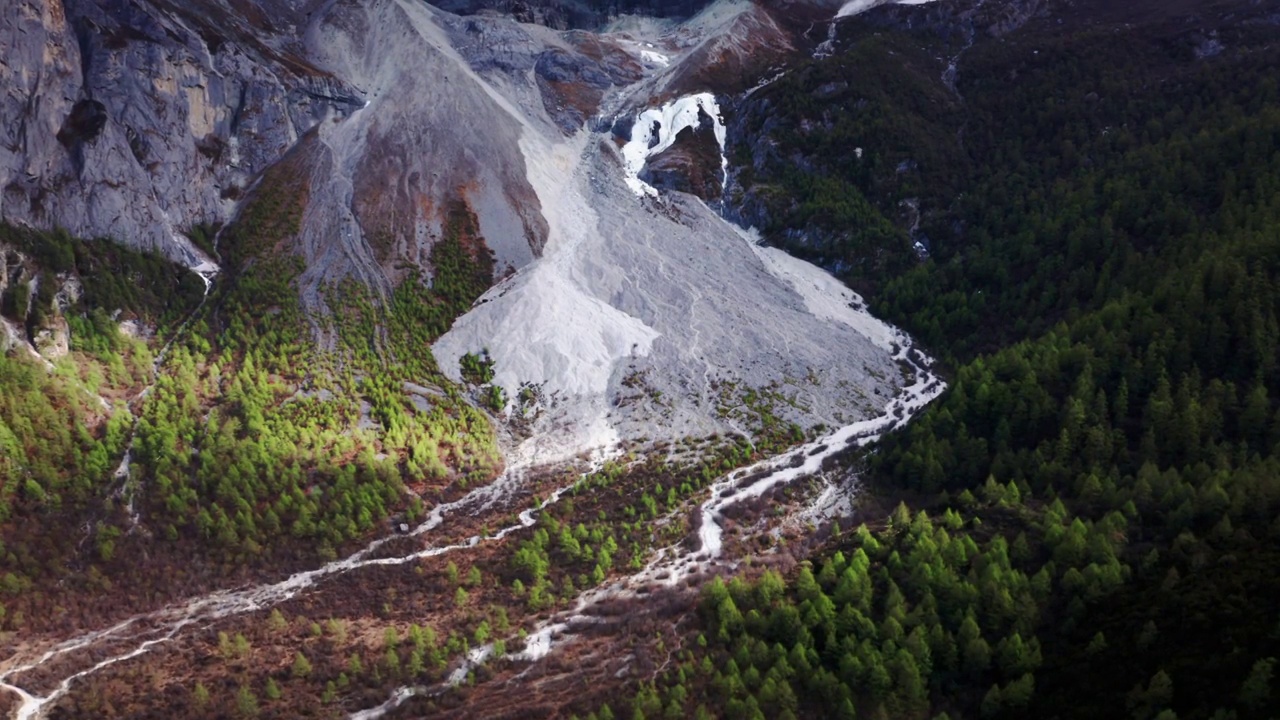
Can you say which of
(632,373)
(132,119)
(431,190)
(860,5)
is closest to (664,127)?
(431,190)

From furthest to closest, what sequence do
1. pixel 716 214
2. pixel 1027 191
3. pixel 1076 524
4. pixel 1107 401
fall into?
pixel 716 214, pixel 1027 191, pixel 1107 401, pixel 1076 524

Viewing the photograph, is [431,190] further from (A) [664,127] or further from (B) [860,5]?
(B) [860,5]

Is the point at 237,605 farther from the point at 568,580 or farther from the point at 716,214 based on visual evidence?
the point at 716,214

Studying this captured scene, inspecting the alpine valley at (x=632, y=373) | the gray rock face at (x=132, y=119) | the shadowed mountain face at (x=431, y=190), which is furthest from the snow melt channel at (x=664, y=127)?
the gray rock face at (x=132, y=119)

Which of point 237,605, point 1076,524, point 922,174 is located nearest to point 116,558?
point 237,605

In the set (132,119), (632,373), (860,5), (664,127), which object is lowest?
(632,373)

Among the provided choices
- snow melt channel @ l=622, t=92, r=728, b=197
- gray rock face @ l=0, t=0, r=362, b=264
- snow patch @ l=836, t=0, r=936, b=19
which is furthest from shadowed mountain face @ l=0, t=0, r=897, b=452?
snow patch @ l=836, t=0, r=936, b=19
